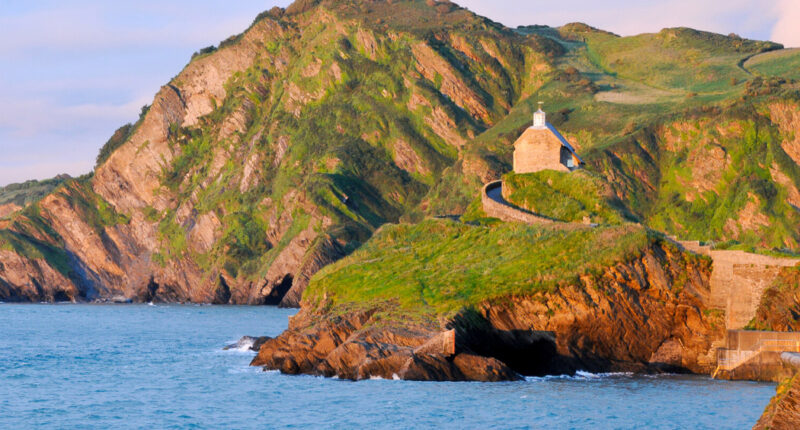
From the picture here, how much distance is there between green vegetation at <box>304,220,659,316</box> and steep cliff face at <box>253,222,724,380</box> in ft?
1.46

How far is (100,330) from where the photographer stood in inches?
4446

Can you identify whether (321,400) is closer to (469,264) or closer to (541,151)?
(469,264)

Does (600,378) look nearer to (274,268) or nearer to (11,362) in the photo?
(11,362)

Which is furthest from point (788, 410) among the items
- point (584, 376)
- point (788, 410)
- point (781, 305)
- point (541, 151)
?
point (541, 151)

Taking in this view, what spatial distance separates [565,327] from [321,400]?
58.2 ft

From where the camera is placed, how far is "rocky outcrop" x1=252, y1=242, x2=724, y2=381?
61750mm

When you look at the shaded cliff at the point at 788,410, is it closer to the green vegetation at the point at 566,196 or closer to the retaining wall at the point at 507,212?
the retaining wall at the point at 507,212

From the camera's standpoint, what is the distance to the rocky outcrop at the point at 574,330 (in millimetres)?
61750

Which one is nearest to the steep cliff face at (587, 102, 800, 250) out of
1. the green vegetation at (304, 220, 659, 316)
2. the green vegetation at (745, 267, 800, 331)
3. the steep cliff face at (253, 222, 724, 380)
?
the green vegetation at (304, 220, 659, 316)

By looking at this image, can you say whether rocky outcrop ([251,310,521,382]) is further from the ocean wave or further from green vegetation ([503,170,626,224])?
green vegetation ([503,170,626,224])

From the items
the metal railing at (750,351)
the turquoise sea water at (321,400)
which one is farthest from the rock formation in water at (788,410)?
the metal railing at (750,351)

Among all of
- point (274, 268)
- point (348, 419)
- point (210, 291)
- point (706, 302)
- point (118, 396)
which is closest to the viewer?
point (348, 419)

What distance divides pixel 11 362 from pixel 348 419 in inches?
1617

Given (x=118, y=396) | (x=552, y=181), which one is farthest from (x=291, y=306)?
(x=118, y=396)
